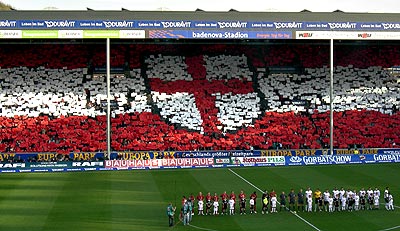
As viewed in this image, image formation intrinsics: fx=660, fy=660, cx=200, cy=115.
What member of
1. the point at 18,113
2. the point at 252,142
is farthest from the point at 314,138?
the point at 18,113

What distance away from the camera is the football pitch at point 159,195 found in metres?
26.8

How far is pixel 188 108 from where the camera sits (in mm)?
52062

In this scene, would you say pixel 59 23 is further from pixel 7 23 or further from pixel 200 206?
pixel 200 206

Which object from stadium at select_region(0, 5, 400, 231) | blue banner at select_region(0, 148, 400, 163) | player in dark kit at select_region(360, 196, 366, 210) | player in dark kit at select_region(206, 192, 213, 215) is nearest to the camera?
player in dark kit at select_region(206, 192, 213, 215)

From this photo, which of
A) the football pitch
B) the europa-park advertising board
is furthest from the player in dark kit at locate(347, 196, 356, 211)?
the europa-park advertising board

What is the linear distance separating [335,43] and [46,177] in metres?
27.8

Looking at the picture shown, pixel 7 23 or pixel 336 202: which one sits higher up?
pixel 7 23

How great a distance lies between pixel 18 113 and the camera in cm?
4994

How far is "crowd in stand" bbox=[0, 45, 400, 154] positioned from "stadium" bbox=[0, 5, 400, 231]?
5.0 inches

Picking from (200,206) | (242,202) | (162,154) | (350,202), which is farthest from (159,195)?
(162,154)

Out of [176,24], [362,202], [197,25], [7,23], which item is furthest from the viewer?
[197,25]

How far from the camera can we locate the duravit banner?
149ft

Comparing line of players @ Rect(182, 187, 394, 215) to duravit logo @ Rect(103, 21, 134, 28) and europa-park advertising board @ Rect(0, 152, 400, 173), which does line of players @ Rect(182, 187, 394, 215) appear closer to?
europa-park advertising board @ Rect(0, 152, 400, 173)

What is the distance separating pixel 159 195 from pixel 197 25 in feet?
56.7
